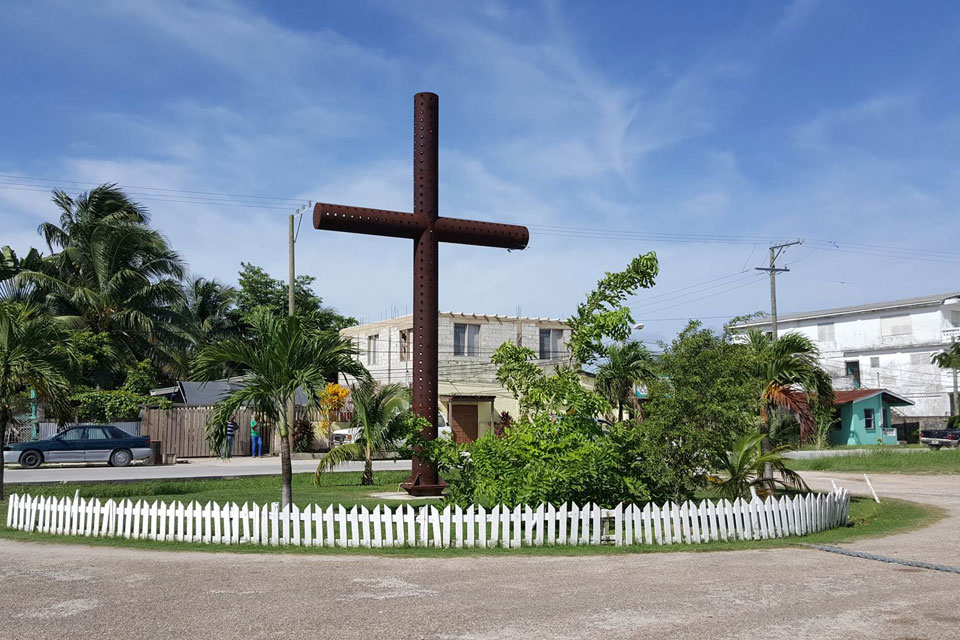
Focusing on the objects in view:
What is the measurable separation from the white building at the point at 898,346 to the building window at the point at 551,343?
18.3 m

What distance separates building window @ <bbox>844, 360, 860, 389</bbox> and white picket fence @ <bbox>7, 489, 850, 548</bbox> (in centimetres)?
5432

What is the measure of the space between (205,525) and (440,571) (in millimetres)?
3989

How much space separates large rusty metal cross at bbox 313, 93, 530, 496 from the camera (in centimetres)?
1567

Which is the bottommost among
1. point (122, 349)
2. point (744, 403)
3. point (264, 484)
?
point (264, 484)

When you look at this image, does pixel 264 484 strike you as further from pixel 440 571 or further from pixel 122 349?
pixel 122 349

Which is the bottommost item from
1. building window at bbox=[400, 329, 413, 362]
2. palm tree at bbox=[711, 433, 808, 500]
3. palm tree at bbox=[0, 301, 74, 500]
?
palm tree at bbox=[711, 433, 808, 500]

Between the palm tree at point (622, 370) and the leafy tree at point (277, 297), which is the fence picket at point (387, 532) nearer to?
the palm tree at point (622, 370)

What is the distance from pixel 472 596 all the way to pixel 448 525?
314 centimetres

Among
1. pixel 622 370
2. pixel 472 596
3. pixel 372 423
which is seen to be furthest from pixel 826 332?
pixel 472 596

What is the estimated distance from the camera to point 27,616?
7207 mm

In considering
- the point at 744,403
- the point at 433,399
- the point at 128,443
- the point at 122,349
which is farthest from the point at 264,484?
the point at 122,349

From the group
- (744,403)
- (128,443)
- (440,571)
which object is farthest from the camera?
(128,443)

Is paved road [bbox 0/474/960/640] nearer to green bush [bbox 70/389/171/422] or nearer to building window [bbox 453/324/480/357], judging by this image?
green bush [bbox 70/389/171/422]

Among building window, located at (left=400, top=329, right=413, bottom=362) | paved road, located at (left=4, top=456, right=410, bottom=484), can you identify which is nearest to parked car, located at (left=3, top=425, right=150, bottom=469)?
paved road, located at (left=4, top=456, right=410, bottom=484)
